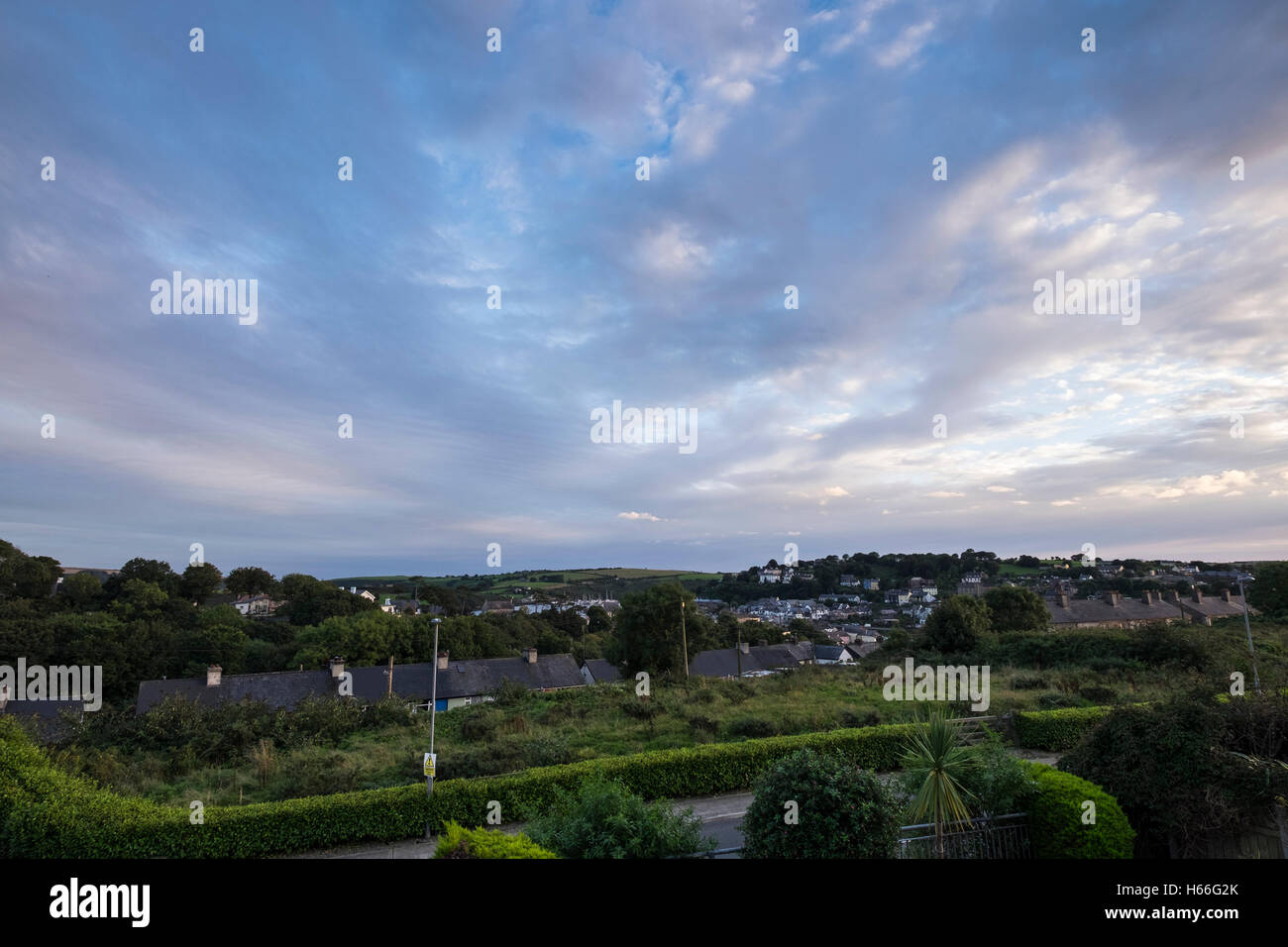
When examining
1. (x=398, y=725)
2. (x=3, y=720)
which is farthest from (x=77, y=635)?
(x=3, y=720)

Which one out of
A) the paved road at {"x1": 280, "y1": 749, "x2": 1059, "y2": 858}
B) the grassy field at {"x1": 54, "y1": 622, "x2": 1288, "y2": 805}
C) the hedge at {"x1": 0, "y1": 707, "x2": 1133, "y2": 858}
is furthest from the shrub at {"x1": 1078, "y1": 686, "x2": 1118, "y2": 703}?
the paved road at {"x1": 280, "y1": 749, "x2": 1059, "y2": 858}

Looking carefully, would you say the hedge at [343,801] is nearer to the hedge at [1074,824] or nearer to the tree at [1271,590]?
the hedge at [1074,824]

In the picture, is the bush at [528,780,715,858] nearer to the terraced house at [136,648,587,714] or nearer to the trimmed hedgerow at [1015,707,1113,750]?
the trimmed hedgerow at [1015,707,1113,750]

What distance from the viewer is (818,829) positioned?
716 cm

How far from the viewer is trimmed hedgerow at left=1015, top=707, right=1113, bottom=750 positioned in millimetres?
17125

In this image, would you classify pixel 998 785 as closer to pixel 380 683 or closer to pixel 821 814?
pixel 821 814

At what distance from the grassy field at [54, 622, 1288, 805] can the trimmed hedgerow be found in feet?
3.82

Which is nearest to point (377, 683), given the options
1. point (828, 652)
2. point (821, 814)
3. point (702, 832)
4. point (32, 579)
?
point (702, 832)

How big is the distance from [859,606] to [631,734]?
95.5 metres

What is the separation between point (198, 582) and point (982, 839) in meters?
87.5
